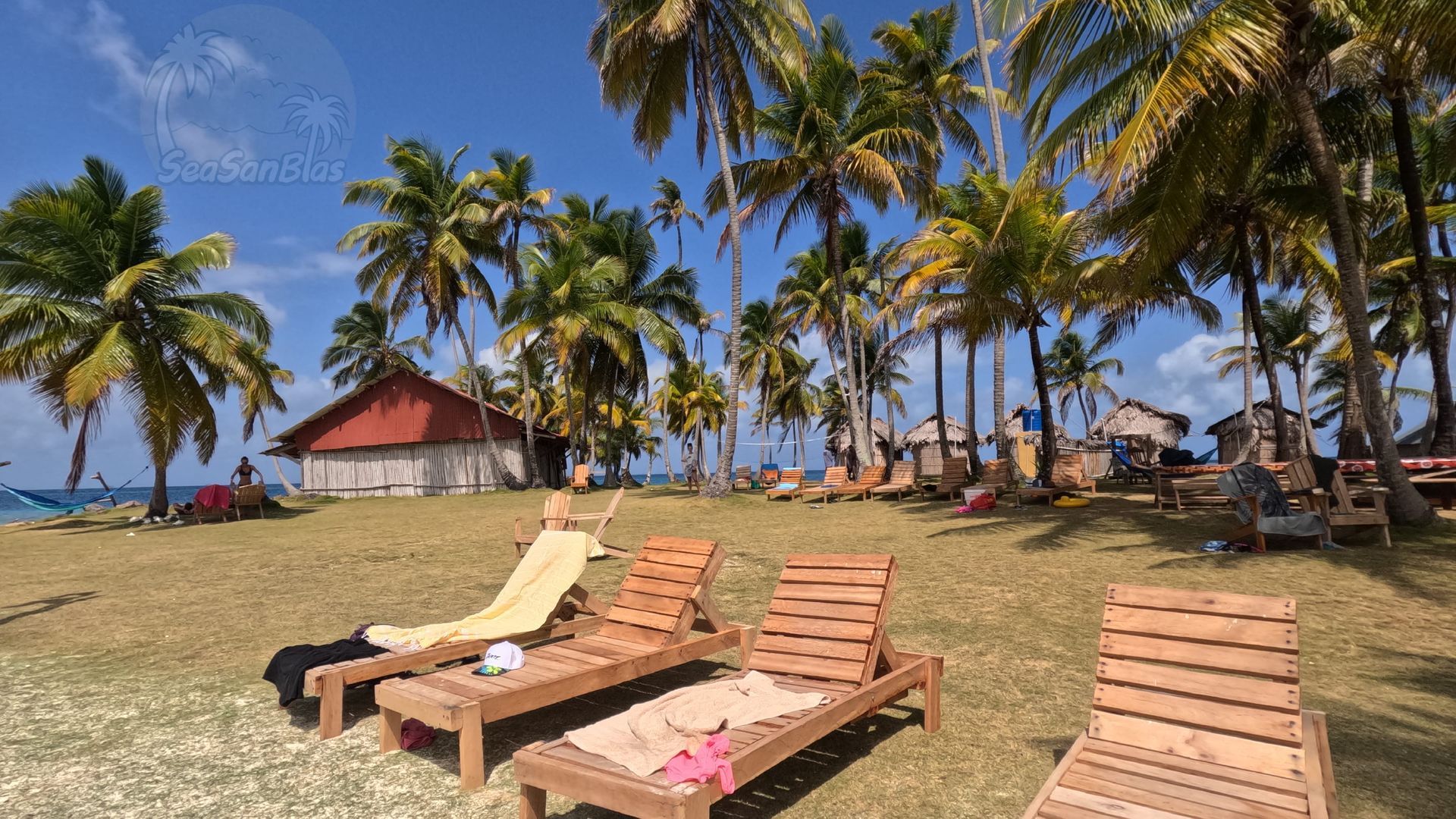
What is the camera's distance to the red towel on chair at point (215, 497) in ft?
64.2

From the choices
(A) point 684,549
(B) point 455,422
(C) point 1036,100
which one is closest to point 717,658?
(A) point 684,549

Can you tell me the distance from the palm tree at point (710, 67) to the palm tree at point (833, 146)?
141cm

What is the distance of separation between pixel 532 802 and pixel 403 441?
3007cm

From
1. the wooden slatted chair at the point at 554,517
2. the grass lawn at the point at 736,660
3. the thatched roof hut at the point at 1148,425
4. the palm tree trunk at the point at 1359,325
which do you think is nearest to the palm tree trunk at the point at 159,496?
the grass lawn at the point at 736,660

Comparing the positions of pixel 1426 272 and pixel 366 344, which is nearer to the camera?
pixel 1426 272

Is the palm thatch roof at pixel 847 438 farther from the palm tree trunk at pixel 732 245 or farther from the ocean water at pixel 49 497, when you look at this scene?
the ocean water at pixel 49 497

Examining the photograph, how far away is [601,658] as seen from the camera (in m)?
4.89

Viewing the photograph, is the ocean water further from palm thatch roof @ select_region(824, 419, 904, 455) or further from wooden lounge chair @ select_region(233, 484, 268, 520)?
palm thatch roof @ select_region(824, 419, 904, 455)

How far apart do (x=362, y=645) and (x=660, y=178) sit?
113 ft

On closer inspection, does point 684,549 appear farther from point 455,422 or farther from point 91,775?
point 455,422

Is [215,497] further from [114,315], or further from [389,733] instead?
[389,733]

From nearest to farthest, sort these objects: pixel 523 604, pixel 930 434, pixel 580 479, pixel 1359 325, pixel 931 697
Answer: pixel 931 697
pixel 523 604
pixel 1359 325
pixel 580 479
pixel 930 434

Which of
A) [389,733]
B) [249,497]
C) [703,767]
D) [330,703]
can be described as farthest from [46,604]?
[249,497]

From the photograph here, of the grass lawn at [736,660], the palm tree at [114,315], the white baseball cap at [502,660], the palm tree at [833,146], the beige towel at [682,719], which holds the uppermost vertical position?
the palm tree at [833,146]
